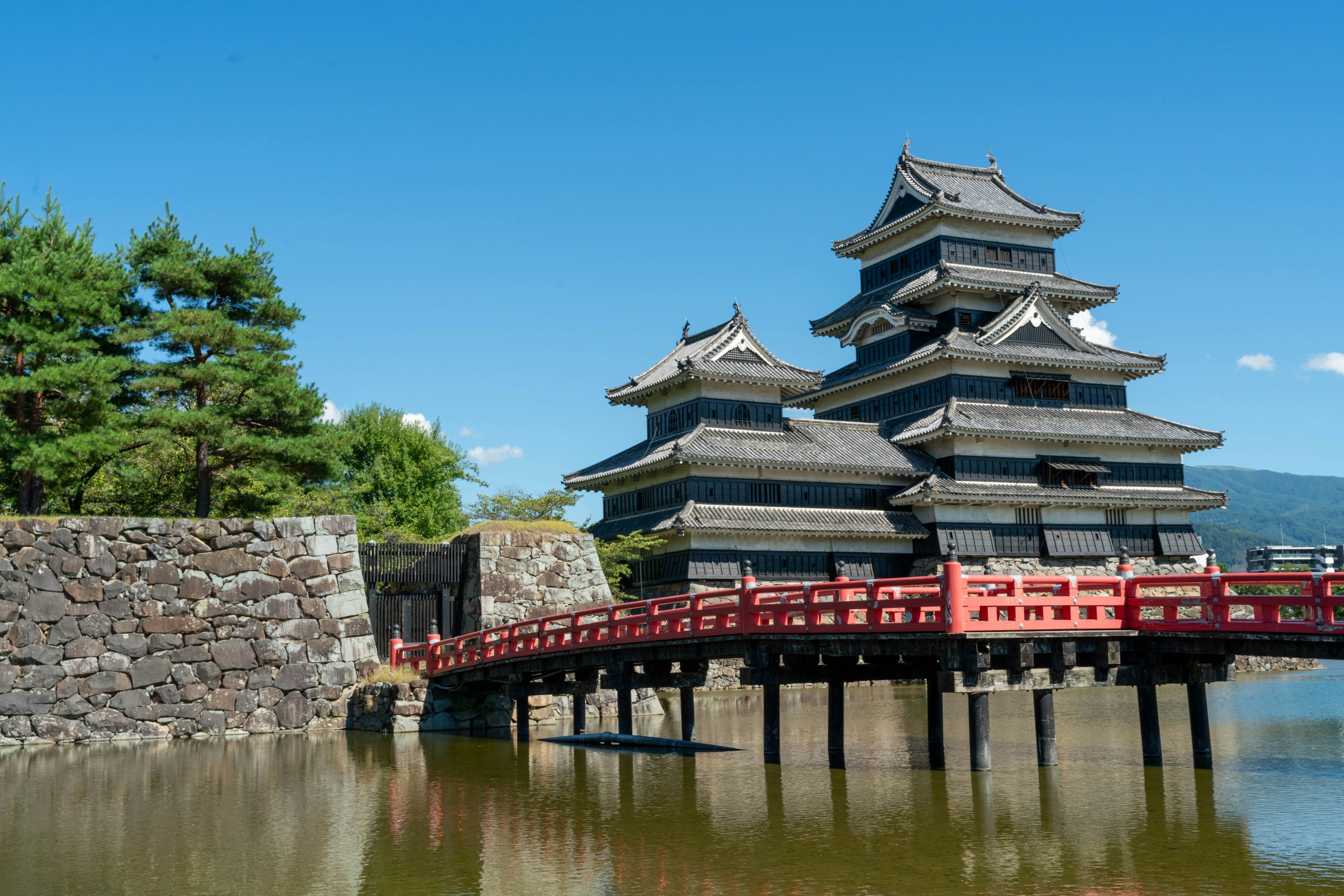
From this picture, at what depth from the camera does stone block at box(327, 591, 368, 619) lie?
92.3ft

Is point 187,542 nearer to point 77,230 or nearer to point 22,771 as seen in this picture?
point 22,771

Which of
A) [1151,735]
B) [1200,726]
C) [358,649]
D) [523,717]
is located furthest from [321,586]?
→ [1200,726]

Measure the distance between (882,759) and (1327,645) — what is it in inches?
323

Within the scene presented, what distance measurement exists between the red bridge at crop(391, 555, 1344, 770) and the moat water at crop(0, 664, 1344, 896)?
1140mm

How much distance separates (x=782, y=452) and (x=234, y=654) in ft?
73.7

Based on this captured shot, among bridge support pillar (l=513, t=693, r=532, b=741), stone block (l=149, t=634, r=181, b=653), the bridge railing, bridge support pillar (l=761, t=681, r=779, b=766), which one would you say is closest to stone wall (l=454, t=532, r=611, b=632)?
bridge support pillar (l=513, t=693, r=532, b=741)

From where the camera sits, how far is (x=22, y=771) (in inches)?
838

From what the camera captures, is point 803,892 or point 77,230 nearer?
point 803,892

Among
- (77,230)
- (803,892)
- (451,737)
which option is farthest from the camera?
(77,230)

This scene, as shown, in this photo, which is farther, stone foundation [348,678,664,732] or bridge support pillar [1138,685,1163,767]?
stone foundation [348,678,664,732]

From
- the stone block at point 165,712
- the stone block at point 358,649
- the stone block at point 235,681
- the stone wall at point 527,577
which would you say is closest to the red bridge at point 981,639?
the stone wall at point 527,577

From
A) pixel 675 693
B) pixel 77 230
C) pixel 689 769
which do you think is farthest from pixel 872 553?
pixel 77 230

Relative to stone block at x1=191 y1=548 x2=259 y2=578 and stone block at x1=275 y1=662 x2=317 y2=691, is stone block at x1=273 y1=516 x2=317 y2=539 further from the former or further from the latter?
stone block at x1=275 y1=662 x2=317 y2=691

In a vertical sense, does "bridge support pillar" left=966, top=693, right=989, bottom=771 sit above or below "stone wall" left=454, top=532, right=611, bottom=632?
below
